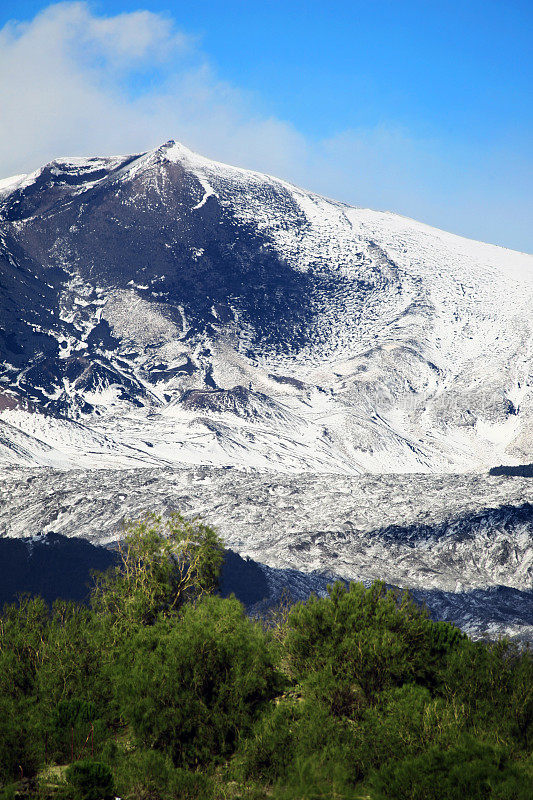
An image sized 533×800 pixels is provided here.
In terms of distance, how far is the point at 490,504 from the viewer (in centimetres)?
10206

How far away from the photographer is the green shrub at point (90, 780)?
72.3 feet

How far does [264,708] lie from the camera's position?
89.8 feet

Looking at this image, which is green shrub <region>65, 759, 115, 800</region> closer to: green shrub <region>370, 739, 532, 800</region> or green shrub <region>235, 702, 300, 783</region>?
green shrub <region>235, 702, 300, 783</region>

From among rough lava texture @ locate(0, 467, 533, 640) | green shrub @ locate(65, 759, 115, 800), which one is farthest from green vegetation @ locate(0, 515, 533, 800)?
rough lava texture @ locate(0, 467, 533, 640)

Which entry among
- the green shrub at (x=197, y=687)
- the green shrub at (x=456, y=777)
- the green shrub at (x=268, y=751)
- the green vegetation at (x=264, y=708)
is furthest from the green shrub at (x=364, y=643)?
the green shrub at (x=456, y=777)

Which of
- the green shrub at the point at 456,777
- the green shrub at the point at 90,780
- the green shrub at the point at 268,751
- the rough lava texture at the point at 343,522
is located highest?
the green shrub at the point at 456,777

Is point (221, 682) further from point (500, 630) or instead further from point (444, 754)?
→ point (500, 630)

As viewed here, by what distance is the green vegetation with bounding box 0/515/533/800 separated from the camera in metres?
22.7

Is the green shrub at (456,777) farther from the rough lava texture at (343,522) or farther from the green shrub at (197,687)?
the rough lava texture at (343,522)

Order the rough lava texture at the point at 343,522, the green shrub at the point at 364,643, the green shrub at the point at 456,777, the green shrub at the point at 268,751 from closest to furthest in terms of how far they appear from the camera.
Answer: the green shrub at the point at 456,777 < the green shrub at the point at 268,751 < the green shrub at the point at 364,643 < the rough lava texture at the point at 343,522

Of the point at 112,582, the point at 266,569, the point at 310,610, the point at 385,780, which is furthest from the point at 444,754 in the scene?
the point at 266,569

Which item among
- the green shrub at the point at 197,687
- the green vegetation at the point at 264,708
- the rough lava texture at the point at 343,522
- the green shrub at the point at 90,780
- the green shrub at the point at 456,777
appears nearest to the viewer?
the green shrub at the point at 456,777

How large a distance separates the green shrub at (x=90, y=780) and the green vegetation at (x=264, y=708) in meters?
0.04

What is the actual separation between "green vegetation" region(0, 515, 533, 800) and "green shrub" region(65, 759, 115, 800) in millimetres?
45
